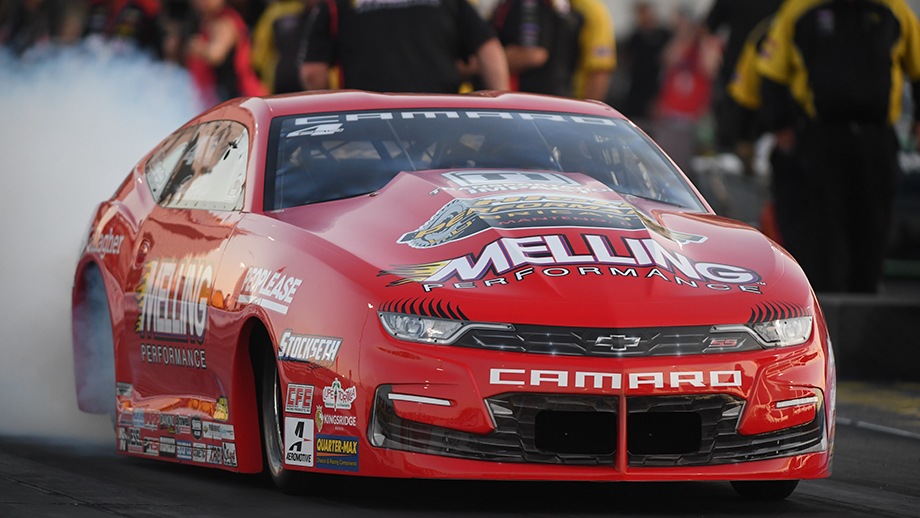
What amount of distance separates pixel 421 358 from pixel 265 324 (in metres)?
0.70

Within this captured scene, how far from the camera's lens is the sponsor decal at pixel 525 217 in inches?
257

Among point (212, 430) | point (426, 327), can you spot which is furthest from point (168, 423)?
point (426, 327)

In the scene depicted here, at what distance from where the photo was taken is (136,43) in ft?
55.6

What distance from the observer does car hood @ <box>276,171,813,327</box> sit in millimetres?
6191

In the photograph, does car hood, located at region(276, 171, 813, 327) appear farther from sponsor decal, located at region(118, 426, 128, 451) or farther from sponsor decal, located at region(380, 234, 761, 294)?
sponsor decal, located at region(118, 426, 128, 451)

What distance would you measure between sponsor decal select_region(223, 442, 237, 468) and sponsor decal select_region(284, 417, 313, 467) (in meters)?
0.43

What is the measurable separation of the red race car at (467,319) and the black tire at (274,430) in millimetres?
12

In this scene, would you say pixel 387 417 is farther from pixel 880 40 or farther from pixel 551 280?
pixel 880 40

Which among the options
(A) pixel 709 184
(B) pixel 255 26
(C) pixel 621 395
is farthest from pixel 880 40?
(B) pixel 255 26

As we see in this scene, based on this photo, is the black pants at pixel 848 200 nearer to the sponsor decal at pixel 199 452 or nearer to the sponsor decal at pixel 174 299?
the sponsor decal at pixel 174 299

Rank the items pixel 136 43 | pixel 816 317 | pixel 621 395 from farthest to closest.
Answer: pixel 136 43 → pixel 816 317 → pixel 621 395

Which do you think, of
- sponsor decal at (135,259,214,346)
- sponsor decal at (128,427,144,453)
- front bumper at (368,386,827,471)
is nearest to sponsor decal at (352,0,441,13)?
sponsor decal at (135,259,214,346)

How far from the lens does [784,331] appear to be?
252 inches

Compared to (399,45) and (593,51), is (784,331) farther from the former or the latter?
(593,51)
